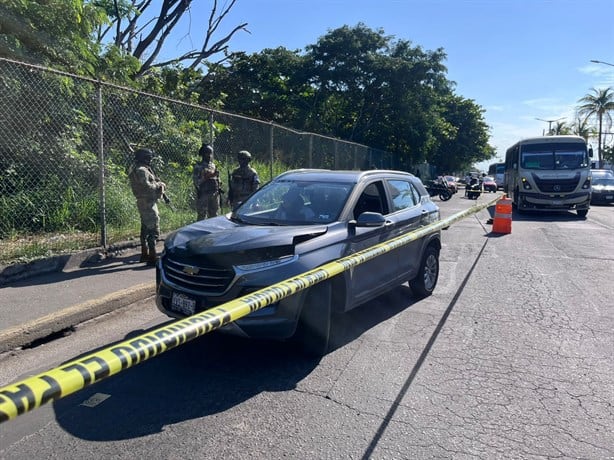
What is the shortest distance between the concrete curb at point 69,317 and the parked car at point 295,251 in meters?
1.17

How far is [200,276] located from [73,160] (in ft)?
18.1

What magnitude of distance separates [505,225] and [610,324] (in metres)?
7.64

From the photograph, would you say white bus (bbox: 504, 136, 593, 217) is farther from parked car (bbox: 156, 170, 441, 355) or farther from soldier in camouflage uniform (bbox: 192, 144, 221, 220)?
parked car (bbox: 156, 170, 441, 355)

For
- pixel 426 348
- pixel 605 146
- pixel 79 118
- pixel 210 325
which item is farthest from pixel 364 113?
pixel 605 146

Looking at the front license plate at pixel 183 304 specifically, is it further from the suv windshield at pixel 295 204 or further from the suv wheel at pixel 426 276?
the suv wheel at pixel 426 276

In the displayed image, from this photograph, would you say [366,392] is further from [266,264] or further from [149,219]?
[149,219]

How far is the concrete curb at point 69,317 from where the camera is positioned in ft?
14.6

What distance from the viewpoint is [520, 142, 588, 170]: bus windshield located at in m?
17.8

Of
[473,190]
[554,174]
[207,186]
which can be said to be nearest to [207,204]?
[207,186]

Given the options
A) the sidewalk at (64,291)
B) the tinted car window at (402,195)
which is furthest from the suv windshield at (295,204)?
the sidewalk at (64,291)

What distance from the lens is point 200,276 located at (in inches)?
163

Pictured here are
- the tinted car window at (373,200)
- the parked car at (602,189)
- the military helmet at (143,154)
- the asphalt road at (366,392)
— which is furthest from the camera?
the parked car at (602,189)

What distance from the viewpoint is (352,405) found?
3.51 m

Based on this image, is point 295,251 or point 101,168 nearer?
point 295,251
